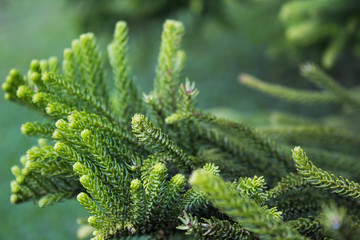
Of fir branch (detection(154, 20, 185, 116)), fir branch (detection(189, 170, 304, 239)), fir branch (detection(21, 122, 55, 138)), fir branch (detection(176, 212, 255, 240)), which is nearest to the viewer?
fir branch (detection(189, 170, 304, 239))

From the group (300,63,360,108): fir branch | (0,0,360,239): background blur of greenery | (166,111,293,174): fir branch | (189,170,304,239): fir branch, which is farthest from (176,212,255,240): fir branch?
(0,0,360,239): background blur of greenery

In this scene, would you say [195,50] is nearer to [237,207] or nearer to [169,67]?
[169,67]

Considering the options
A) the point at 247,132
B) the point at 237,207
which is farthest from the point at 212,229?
the point at 247,132

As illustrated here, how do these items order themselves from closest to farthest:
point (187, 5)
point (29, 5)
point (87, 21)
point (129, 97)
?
point (129, 97) < point (187, 5) < point (87, 21) < point (29, 5)

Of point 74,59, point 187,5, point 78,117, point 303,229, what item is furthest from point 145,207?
point 187,5

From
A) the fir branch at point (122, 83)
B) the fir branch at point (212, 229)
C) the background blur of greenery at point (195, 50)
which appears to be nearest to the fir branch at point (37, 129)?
the fir branch at point (122, 83)

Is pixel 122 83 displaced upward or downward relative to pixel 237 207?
upward

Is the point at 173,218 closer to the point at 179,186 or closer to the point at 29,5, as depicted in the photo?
the point at 179,186

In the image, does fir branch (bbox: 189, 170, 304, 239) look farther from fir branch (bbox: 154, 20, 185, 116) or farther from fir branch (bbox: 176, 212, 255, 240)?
fir branch (bbox: 154, 20, 185, 116)
